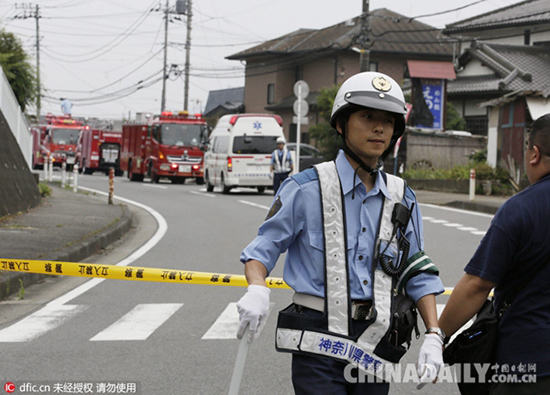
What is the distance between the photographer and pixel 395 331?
3289mm

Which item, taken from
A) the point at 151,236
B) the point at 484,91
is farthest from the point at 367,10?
the point at 151,236

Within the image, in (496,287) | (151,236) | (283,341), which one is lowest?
(151,236)

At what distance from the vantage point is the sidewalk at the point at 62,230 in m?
11.6

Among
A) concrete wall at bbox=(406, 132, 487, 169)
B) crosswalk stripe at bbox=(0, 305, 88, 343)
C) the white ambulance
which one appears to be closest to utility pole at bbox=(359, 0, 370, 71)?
the white ambulance

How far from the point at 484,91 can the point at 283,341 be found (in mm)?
40927

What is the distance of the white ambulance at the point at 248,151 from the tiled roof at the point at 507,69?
1366 cm

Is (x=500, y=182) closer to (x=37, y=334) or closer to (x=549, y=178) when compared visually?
(x=37, y=334)

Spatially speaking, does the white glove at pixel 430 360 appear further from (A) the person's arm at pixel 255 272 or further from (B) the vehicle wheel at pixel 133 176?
(B) the vehicle wheel at pixel 133 176

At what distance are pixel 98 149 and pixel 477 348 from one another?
52173 millimetres

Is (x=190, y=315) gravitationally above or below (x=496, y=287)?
below

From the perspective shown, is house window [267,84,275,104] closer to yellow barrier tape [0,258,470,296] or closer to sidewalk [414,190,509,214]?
sidewalk [414,190,509,214]

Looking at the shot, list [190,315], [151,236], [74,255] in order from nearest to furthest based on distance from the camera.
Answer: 1. [190,315]
2. [74,255]
3. [151,236]

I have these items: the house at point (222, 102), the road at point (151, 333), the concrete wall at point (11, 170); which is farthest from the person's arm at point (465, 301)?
the house at point (222, 102)

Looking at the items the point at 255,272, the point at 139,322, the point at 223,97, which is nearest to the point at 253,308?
the point at 255,272
